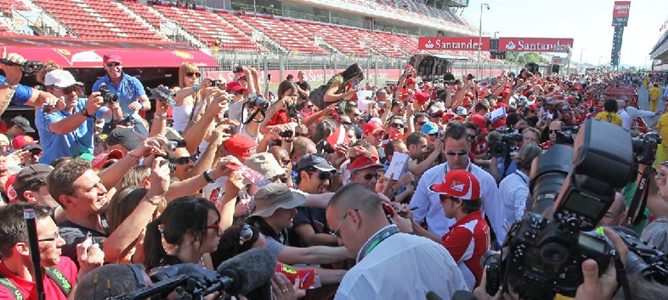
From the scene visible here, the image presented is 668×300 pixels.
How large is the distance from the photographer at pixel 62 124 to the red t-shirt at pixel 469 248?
3.10 metres

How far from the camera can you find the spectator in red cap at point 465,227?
3.28 meters

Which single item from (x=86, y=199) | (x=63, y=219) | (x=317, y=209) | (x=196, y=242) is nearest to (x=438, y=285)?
(x=196, y=242)

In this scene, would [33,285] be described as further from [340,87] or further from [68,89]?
[340,87]

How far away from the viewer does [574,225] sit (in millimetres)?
1541

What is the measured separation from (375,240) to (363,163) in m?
2.10

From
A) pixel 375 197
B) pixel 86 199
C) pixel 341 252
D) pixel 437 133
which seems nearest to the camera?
pixel 375 197

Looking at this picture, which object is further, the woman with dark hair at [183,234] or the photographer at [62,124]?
the photographer at [62,124]

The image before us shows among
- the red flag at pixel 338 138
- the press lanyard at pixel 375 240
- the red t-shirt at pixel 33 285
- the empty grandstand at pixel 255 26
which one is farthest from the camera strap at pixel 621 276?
the empty grandstand at pixel 255 26

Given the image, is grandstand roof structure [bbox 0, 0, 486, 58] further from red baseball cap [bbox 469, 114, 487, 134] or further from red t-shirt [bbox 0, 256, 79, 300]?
red t-shirt [bbox 0, 256, 79, 300]

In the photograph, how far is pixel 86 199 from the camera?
2982 millimetres

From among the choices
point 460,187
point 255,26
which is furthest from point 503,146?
point 255,26

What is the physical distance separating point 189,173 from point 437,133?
3516 mm

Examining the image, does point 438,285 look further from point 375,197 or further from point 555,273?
point 555,273

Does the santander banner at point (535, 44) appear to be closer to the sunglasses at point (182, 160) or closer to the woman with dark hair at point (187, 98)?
the woman with dark hair at point (187, 98)
